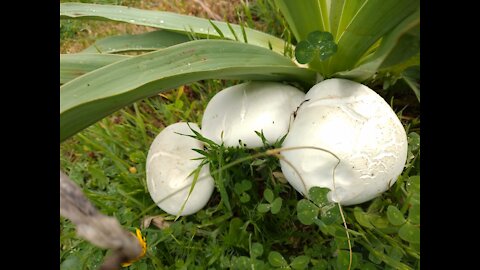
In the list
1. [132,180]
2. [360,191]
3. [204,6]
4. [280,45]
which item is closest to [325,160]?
[360,191]

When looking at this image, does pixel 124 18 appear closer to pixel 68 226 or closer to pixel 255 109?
pixel 255 109

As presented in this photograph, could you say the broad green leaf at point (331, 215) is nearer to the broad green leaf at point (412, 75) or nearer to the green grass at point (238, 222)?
the green grass at point (238, 222)

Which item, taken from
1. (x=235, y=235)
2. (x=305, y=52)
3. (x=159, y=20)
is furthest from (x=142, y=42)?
(x=235, y=235)

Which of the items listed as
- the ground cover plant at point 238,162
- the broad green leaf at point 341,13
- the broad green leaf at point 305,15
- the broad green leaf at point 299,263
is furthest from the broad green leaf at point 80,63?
the broad green leaf at point 299,263

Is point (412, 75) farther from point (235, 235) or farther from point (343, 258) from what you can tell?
Answer: point (235, 235)

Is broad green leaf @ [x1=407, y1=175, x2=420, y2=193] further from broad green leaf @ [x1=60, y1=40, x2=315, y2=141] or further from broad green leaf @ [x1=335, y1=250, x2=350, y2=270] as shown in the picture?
broad green leaf @ [x1=60, y1=40, x2=315, y2=141]

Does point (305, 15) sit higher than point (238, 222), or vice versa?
point (305, 15)
